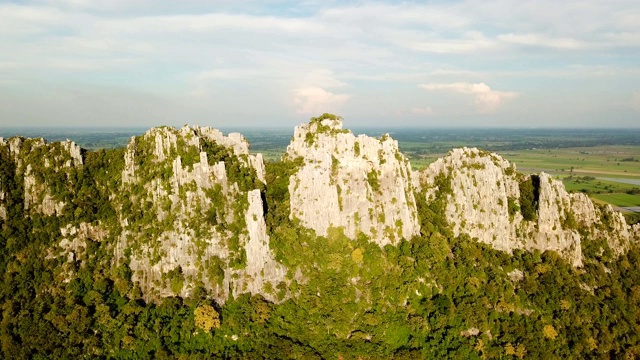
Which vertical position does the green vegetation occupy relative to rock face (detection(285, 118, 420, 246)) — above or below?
below

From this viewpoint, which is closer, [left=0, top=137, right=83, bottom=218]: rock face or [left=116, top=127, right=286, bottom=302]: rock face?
[left=116, top=127, right=286, bottom=302]: rock face

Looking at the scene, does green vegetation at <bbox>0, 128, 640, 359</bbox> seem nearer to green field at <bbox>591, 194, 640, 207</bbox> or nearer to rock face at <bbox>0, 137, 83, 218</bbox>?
rock face at <bbox>0, 137, 83, 218</bbox>

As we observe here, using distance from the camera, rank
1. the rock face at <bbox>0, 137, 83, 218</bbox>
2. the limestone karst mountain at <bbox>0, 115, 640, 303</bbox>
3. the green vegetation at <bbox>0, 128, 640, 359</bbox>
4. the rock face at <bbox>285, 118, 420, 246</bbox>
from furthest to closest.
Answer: the rock face at <bbox>0, 137, 83, 218</bbox>
the rock face at <bbox>285, 118, 420, 246</bbox>
the limestone karst mountain at <bbox>0, 115, 640, 303</bbox>
the green vegetation at <bbox>0, 128, 640, 359</bbox>

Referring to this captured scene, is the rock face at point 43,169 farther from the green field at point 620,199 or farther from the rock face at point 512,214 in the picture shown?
the green field at point 620,199

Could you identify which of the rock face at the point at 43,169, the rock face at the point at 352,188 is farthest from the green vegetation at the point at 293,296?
the rock face at the point at 352,188

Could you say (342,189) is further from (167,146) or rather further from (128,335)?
(128,335)

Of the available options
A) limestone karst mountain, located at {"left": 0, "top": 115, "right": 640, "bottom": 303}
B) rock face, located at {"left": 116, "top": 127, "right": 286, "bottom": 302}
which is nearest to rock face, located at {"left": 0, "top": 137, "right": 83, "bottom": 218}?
limestone karst mountain, located at {"left": 0, "top": 115, "right": 640, "bottom": 303}

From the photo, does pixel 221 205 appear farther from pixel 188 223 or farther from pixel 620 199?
pixel 620 199

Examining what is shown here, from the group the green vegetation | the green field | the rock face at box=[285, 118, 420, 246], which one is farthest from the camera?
the green field
